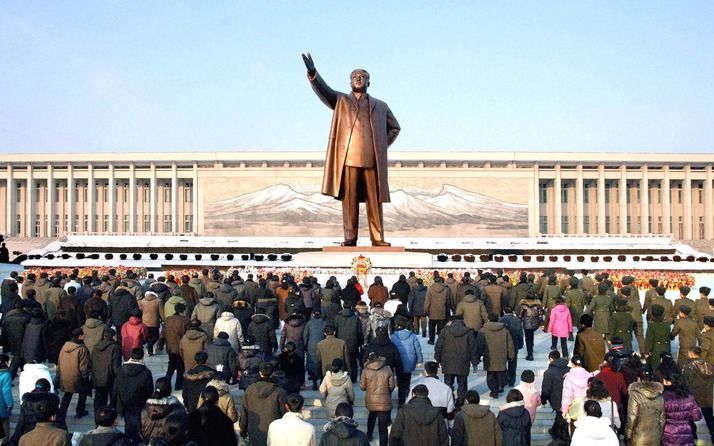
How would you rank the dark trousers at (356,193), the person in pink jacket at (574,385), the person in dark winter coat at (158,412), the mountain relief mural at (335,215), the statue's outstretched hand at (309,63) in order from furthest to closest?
the mountain relief mural at (335,215), the dark trousers at (356,193), the statue's outstretched hand at (309,63), the person in pink jacket at (574,385), the person in dark winter coat at (158,412)

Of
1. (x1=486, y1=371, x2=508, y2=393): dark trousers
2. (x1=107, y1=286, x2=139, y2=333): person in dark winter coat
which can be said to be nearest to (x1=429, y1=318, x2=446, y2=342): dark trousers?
(x1=486, y1=371, x2=508, y2=393): dark trousers

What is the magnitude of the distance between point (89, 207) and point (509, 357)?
45.0m

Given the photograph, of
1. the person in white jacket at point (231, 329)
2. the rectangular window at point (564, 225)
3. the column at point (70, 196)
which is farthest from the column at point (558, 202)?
the person in white jacket at point (231, 329)

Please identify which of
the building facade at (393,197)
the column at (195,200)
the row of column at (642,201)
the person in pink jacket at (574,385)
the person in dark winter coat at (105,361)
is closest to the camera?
the person in pink jacket at (574,385)

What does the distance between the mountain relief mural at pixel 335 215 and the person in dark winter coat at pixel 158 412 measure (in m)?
38.6

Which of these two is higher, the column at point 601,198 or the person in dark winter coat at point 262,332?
the column at point 601,198

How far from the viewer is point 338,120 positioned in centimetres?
1291

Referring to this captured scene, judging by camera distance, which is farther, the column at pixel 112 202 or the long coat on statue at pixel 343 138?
the column at pixel 112 202

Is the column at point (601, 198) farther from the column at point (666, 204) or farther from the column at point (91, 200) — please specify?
the column at point (91, 200)

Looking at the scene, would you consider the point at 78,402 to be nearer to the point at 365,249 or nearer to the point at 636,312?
the point at 636,312

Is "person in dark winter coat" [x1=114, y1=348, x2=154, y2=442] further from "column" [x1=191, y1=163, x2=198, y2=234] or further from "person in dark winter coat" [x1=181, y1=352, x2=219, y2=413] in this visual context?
"column" [x1=191, y1=163, x2=198, y2=234]

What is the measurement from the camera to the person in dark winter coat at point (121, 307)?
8.21 m

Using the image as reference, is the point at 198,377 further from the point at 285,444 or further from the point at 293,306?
the point at 293,306

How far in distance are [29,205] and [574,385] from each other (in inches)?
1911
